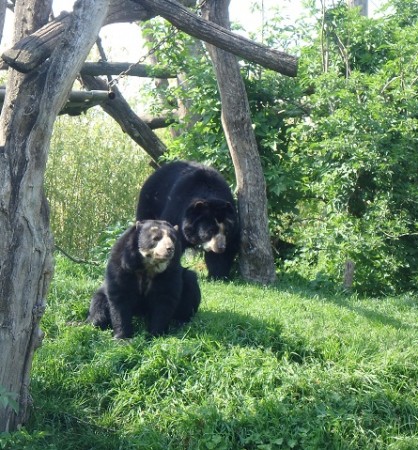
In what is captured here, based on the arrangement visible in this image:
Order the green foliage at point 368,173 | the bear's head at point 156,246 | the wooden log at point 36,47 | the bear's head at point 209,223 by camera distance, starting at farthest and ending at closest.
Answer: the bear's head at point 209,223, the green foliage at point 368,173, the bear's head at point 156,246, the wooden log at point 36,47

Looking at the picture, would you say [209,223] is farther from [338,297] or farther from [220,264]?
[338,297]

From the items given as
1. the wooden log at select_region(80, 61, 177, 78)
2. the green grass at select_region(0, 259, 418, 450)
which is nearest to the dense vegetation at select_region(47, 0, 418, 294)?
the wooden log at select_region(80, 61, 177, 78)

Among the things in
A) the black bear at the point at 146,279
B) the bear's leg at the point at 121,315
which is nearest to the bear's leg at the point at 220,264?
the black bear at the point at 146,279

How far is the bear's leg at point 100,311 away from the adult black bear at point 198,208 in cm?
272

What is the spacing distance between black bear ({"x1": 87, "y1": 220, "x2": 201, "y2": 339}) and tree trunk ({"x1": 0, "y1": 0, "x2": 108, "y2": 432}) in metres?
1.44

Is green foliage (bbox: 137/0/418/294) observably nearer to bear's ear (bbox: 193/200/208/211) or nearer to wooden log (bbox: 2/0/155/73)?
bear's ear (bbox: 193/200/208/211)

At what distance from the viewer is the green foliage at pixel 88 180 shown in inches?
499

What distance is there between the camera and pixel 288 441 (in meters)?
5.55

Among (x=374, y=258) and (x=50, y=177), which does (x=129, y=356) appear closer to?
(x=374, y=258)

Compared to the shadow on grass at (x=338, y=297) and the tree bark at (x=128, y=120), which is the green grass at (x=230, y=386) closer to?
the shadow on grass at (x=338, y=297)

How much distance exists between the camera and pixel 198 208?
9.86 meters

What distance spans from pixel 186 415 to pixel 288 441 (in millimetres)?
737

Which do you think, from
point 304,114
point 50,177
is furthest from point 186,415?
point 50,177

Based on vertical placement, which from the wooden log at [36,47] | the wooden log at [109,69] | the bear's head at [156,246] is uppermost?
the wooden log at [109,69]
